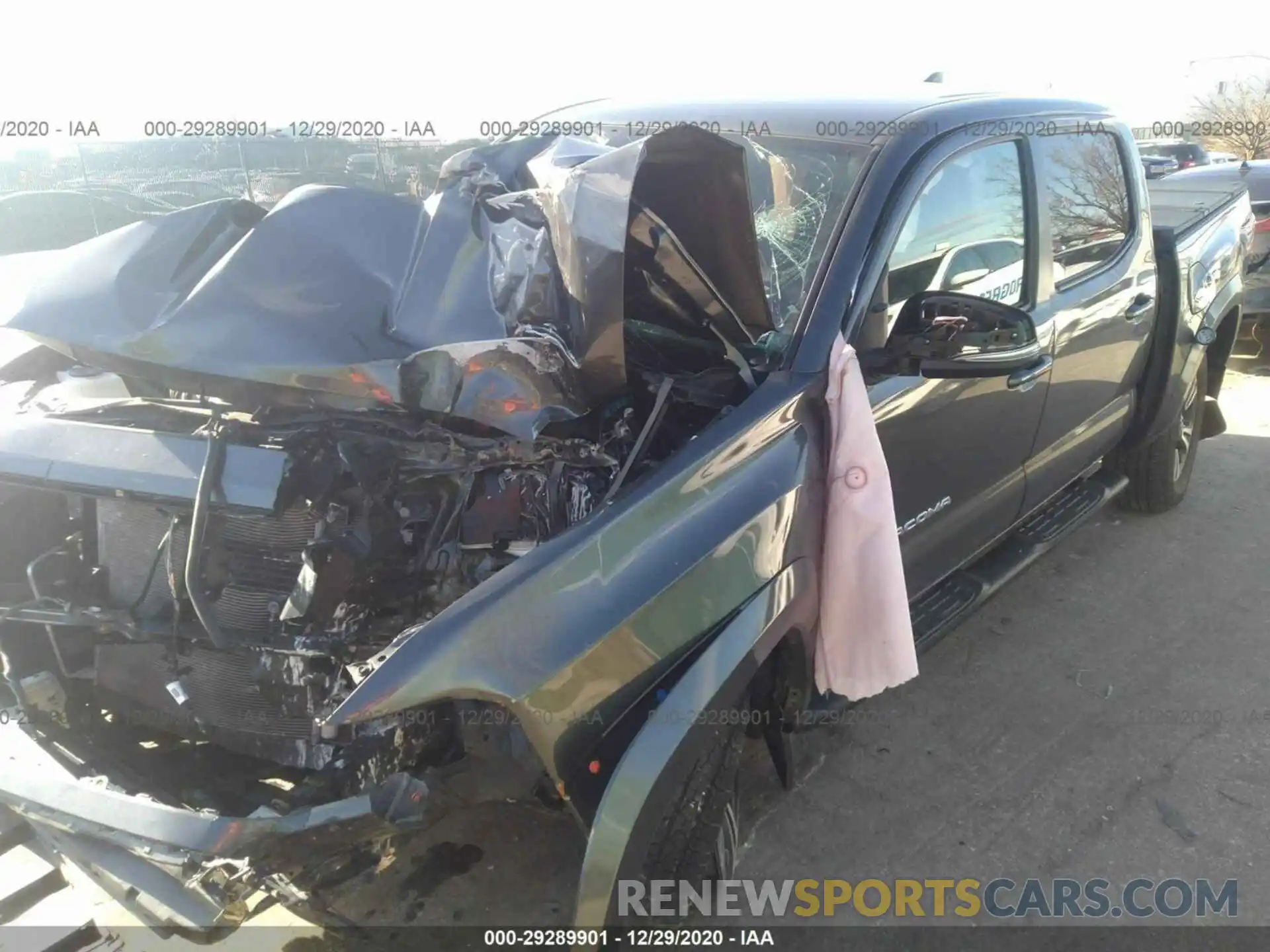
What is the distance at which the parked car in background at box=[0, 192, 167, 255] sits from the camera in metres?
3.77

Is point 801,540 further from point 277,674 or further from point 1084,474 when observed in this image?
point 1084,474

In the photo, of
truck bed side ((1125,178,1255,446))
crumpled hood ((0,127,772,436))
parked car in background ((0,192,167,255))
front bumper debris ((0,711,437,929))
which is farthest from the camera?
truck bed side ((1125,178,1255,446))

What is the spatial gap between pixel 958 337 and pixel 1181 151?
2206cm

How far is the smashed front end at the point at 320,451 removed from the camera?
2.01 m

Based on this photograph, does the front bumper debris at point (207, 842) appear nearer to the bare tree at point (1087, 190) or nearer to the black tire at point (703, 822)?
the black tire at point (703, 822)

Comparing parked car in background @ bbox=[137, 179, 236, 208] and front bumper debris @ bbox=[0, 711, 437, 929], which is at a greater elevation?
parked car in background @ bbox=[137, 179, 236, 208]

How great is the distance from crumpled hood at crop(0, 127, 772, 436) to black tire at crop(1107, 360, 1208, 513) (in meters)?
3.12

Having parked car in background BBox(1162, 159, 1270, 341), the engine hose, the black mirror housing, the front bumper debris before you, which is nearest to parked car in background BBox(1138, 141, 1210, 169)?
parked car in background BBox(1162, 159, 1270, 341)

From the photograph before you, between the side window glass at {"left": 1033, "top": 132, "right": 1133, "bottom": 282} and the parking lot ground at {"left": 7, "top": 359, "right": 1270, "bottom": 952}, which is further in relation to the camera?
the side window glass at {"left": 1033, "top": 132, "right": 1133, "bottom": 282}

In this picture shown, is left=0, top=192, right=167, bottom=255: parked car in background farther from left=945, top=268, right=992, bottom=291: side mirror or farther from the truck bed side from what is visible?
the truck bed side

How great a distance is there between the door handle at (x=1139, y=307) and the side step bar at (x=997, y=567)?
0.79 m

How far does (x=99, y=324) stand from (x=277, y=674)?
984 millimetres

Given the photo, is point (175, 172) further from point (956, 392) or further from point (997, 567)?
point (997, 567)

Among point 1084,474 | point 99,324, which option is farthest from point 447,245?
point 1084,474
